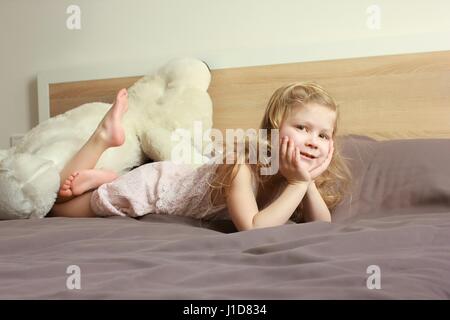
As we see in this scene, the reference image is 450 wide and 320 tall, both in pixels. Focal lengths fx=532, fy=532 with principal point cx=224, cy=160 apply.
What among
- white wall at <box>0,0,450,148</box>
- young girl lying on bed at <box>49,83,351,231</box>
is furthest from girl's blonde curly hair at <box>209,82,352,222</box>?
white wall at <box>0,0,450,148</box>

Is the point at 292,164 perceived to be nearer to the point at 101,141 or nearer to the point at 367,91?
the point at 101,141

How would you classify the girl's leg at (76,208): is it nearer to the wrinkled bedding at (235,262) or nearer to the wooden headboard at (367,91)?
the wrinkled bedding at (235,262)

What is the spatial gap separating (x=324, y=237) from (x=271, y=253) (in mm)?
141

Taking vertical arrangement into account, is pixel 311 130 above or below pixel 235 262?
above

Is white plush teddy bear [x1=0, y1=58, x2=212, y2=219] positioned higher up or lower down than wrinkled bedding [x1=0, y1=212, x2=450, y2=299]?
higher up

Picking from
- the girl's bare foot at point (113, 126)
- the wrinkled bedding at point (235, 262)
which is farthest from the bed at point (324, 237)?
the girl's bare foot at point (113, 126)

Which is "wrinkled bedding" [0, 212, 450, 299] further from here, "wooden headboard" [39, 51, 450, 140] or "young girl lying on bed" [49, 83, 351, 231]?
"wooden headboard" [39, 51, 450, 140]

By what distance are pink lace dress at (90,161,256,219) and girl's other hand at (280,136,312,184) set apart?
218mm

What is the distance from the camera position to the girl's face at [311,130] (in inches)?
46.0

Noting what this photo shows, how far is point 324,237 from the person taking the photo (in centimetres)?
84

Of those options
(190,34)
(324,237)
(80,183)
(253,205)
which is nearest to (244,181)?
(253,205)

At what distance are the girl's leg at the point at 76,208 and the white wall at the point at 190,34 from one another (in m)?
0.70

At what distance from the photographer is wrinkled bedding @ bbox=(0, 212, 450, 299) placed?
0.57m

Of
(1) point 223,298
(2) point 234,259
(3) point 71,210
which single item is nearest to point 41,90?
(3) point 71,210
